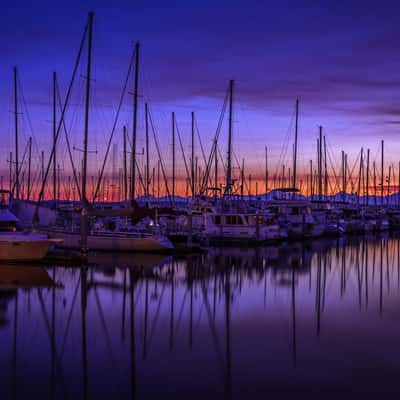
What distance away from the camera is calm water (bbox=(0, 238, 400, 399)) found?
30.5ft

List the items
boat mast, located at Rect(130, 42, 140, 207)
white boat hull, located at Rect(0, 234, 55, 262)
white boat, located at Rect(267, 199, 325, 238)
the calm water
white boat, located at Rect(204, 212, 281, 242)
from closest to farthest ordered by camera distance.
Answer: the calm water
white boat hull, located at Rect(0, 234, 55, 262)
boat mast, located at Rect(130, 42, 140, 207)
white boat, located at Rect(204, 212, 281, 242)
white boat, located at Rect(267, 199, 325, 238)

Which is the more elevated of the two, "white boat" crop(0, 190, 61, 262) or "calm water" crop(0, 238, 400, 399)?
"white boat" crop(0, 190, 61, 262)

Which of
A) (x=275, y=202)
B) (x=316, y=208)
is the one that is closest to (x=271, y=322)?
(x=275, y=202)

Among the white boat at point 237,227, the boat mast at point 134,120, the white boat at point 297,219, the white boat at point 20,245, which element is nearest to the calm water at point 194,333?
the white boat at point 20,245

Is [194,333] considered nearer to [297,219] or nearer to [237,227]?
[237,227]

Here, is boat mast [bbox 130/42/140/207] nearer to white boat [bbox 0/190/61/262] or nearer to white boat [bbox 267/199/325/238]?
white boat [bbox 0/190/61/262]

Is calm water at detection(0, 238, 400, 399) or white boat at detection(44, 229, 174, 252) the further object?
white boat at detection(44, 229, 174, 252)

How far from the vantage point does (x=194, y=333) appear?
13055 millimetres

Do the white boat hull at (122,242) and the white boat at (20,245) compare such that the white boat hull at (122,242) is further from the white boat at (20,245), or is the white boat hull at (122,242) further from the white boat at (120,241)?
the white boat at (20,245)

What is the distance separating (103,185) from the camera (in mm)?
66250

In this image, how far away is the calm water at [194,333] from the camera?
930cm

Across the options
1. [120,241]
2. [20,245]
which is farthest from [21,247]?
[120,241]

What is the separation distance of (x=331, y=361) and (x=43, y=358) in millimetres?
5648

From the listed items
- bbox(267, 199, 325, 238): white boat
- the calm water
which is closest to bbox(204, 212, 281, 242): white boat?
bbox(267, 199, 325, 238): white boat
